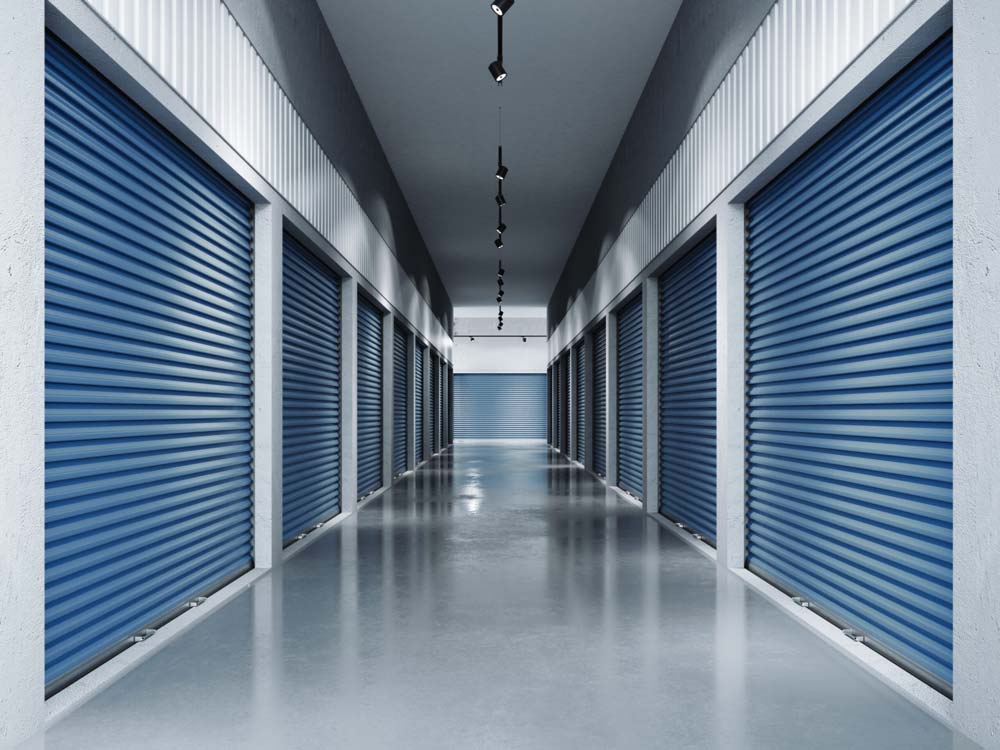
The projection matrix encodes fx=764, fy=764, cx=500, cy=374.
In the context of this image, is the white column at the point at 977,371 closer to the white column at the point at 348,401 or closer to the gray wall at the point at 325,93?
the gray wall at the point at 325,93

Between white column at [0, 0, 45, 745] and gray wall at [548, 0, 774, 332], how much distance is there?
410cm

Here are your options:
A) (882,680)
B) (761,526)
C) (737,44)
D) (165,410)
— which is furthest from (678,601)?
(737,44)

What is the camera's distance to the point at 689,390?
7160mm

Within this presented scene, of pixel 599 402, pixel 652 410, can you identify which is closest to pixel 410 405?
pixel 599 402

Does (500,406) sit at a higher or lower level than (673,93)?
lower

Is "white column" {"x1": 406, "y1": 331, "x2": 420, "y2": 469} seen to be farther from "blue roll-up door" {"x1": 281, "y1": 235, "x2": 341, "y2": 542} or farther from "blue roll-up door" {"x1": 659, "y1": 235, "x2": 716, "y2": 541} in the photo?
"blue roll-up door" {"x1": 659, "y1": 235, "x2": 716, "y2": 541}

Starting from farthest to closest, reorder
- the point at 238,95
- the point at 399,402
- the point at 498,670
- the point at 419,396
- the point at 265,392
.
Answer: the point at 419,396
the point at 399,402
the point at 265,392
the point at 238,95
the point at 498,670

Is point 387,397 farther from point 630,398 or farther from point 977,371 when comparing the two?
point 977,371

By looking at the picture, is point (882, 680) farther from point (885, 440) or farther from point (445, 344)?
point (445, 344)

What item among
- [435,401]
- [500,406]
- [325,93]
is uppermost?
[325,93]

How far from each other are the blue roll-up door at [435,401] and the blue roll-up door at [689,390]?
38.4 ft

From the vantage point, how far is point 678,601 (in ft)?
15.3

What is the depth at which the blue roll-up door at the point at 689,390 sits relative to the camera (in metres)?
6.55

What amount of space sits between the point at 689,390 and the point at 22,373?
18.6ft
